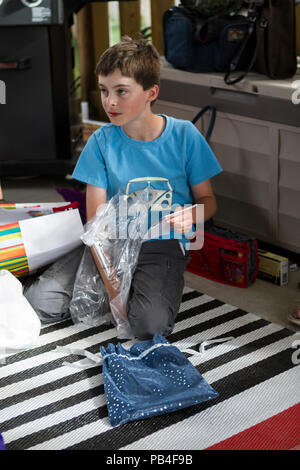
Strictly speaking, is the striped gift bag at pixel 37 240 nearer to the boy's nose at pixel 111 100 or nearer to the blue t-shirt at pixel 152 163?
the blue t-shirt at pixel 152 163

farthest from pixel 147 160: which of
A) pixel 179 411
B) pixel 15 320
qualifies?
pixel 179 411

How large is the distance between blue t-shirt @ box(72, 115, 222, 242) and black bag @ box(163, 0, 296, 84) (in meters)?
0.41

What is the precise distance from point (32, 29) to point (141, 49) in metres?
1.14

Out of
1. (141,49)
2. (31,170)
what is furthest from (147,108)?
(31,170)

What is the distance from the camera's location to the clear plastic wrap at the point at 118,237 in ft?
7.23

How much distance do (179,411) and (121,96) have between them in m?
0.95

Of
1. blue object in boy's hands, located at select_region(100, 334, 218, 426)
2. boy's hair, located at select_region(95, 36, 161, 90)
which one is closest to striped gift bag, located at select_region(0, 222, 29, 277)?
blue object in boy's hands, located at select_region(100, 334, 218, 426)

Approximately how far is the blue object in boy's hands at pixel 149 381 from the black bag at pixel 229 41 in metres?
1.07

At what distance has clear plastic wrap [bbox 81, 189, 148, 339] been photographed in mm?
2203

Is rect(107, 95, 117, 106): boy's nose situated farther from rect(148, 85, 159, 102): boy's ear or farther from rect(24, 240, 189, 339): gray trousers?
rect(24, 240, 189, 339): gray trousers

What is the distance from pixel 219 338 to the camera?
2.10 meters

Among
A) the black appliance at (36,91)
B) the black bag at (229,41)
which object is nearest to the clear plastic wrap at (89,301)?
the black bag at (229,41)

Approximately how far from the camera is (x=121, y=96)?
7.07 feet

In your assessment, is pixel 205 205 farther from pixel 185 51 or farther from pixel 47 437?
pixel 47 437
